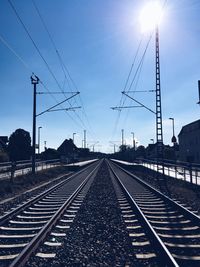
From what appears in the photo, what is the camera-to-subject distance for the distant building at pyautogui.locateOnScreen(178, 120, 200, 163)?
78.3 m

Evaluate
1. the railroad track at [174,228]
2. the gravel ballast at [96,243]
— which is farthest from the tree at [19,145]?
the gravel ballast at [96,243]

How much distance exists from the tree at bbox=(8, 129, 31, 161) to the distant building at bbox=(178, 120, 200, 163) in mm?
36478

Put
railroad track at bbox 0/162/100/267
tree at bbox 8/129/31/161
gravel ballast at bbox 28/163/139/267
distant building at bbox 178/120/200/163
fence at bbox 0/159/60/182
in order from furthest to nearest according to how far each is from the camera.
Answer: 1. distant building at bbox 178/120/200/163
2. tree at bbox 8/129/31/161
3. fence at bbox 0/159/60/182
4. railroad track at bbox 0/162/100/267
5. gravel ballast at bbox 28/163/139/267

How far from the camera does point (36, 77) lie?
32.0m

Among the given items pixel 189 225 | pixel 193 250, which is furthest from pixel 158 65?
pixel 193 250

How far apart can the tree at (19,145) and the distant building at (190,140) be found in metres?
36.5

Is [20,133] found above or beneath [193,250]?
above

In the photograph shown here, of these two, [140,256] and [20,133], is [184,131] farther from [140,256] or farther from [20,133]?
[140,256]

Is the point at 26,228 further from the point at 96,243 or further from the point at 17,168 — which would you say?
the point at 17,168

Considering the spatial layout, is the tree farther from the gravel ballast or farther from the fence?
the gravel ballast

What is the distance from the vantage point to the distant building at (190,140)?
257 ft

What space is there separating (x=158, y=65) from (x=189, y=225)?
68.6 ft

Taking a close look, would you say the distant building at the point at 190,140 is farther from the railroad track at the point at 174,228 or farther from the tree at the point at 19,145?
the railroad track at the point at 174,228

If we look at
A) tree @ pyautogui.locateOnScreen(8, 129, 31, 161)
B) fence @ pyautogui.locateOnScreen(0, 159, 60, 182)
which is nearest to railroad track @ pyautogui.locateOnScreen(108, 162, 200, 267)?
fence @ pyautogui.locateOnScreen(0, 159, 60, 182)
